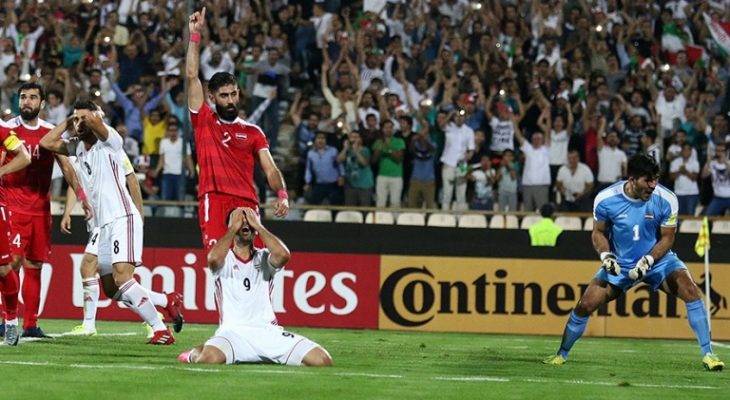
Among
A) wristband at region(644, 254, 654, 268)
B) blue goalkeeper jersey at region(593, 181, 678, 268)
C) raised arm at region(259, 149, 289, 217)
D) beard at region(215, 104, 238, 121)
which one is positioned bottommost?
wristband at region(644, 254, 654, 268)

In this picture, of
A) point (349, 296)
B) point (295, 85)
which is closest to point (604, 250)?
point (349, 296)

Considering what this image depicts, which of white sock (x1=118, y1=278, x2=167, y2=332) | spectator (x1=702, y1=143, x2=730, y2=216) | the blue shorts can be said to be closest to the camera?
the blue shorts

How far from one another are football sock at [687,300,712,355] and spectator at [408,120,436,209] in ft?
32.4

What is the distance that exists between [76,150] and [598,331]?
8971mm

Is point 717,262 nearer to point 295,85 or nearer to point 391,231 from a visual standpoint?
point 391,231

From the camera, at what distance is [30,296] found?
50.6 ft

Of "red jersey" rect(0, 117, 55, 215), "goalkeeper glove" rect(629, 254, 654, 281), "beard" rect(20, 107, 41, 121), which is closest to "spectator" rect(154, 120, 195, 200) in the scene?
"red jersey" rect(0, 117, 55, 215)

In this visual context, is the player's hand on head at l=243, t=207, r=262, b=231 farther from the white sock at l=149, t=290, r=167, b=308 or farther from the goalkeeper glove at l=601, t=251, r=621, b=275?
the goalkeeper glove at l=601, t=251, r=621, b=275

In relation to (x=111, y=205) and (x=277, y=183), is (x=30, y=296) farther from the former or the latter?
(x=277, y=183)

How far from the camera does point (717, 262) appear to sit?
2098 centimetres

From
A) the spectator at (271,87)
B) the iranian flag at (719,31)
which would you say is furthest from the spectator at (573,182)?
the iranian flag at (719,31)

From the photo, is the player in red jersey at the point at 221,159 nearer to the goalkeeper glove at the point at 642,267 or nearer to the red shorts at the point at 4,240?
the red shorts at the point at 4,240

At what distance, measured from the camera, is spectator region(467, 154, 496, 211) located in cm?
2388

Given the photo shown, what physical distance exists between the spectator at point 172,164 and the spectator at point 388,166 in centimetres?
309
